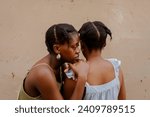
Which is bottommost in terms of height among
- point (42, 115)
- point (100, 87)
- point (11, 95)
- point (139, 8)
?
point (11, 95)

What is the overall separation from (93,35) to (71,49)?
0.54ft

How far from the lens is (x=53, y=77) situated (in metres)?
2.30

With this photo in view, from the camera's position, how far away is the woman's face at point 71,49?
2309mm

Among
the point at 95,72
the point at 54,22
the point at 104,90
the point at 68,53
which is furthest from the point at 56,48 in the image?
the point at 54,22

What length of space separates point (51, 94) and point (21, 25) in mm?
1207

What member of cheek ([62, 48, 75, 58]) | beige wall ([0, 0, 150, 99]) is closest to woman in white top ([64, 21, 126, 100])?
cheek ([62, 48, 75, 58])

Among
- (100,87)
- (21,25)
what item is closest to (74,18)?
(21,25)

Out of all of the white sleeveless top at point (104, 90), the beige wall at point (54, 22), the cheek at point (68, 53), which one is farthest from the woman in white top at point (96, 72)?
the beige wall at point (54, 22)

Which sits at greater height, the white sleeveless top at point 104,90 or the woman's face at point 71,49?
the woman's face at point 71,49

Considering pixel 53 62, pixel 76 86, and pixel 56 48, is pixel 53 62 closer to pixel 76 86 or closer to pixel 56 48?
pixel 56 48

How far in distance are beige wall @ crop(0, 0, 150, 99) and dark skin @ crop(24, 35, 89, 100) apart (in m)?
1.03

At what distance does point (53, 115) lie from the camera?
2297 mm

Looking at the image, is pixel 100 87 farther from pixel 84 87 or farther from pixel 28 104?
pixel 28 104

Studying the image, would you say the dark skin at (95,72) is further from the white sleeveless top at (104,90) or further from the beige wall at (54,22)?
the beige wall at (54,22)
